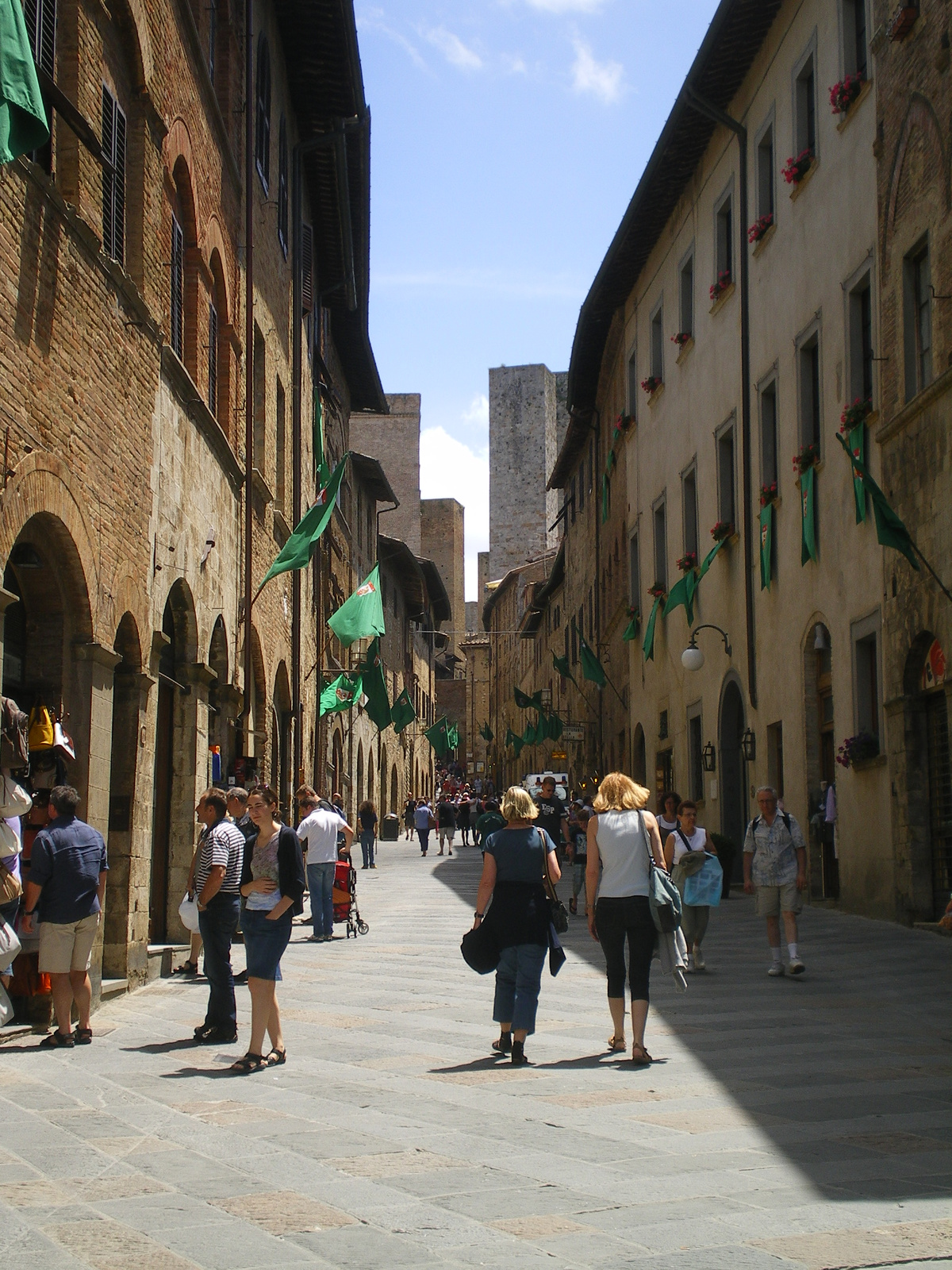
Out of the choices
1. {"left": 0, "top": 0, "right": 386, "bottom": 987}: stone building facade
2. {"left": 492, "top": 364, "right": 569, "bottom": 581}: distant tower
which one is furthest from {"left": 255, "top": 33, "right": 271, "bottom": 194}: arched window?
{"left": 492, "top": 364, "right": 569, "bottom": 581}: distant tower

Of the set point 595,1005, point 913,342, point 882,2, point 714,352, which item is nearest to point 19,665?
point 595,1005

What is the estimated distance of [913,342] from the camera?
1521 cm

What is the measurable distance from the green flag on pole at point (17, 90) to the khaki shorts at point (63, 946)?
4.32 meters

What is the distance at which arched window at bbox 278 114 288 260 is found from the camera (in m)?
22.4

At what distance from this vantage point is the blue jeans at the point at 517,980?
8.73 meters

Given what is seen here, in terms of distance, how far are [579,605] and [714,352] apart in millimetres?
19940

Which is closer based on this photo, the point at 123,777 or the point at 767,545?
the point at 123,777

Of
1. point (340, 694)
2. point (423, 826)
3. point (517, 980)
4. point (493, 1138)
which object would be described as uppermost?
point (340, 694)

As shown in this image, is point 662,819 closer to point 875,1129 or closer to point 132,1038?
point 132,1038

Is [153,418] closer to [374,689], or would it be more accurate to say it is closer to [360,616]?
[360,616]

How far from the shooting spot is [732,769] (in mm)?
23094

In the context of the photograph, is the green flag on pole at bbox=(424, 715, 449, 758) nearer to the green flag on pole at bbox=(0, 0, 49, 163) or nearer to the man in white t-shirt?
the man in white t-shirt

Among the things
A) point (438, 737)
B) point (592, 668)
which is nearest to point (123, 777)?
point (592, 668)

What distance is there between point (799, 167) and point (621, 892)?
41.1ft
